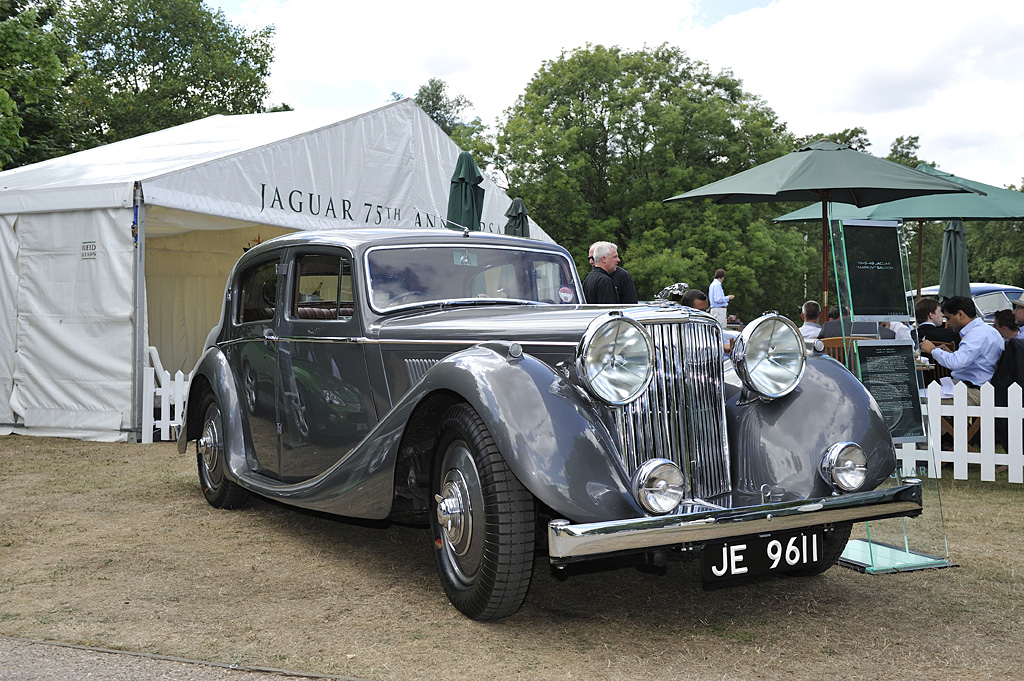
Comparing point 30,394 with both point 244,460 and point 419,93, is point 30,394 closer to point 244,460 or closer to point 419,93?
point 244,460

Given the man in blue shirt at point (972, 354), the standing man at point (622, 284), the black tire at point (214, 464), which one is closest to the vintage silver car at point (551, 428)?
the black tire at point (214, 464)

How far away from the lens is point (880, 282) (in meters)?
4.71

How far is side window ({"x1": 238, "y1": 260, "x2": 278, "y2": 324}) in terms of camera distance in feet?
17.4

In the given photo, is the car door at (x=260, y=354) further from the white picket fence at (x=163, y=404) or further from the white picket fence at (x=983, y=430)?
the white picket fence at (x=983, y=430)

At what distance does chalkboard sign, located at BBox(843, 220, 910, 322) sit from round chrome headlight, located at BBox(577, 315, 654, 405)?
1856 millimetres

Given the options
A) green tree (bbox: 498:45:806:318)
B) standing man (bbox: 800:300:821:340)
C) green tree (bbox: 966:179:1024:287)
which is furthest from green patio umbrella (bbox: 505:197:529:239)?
green tree (bbox: 966:179:1024:287)

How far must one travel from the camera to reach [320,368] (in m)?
4.72

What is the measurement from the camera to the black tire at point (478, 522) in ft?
10.8

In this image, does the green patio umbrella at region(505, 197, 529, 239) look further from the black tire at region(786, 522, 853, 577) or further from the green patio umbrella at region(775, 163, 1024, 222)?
the black tire at region(786, 522, 853, 577)

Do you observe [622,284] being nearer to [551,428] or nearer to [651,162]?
[551,428]

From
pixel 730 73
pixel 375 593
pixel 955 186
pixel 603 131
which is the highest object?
pixel 730 73

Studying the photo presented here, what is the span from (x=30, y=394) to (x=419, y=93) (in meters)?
48.7

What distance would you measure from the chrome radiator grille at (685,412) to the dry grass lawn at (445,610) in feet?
1.83

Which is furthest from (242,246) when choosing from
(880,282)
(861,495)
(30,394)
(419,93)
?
(419,93)
